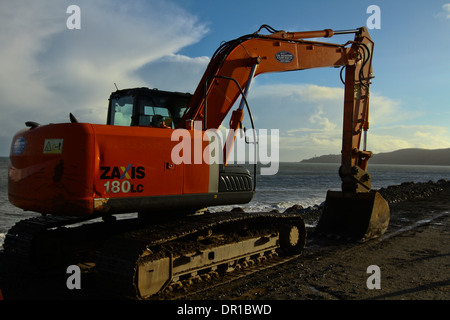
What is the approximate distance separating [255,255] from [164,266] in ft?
7.43

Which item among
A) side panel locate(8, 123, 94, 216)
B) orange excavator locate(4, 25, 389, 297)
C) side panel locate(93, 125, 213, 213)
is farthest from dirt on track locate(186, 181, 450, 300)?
side panel locate(8, 123, 94, 216)

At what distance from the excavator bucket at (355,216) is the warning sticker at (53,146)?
653cm

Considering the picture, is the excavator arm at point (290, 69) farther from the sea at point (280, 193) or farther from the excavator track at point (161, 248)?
the sea at point (280, 193)

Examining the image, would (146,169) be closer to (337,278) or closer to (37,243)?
(37,243)

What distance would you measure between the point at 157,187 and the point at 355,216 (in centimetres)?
555

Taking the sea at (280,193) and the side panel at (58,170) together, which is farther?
the sea at (280,193)

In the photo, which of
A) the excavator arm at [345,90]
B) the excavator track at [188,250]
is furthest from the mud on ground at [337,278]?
the excavator arm at [345,90]

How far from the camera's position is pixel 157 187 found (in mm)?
5324

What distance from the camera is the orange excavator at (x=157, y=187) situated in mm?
4816

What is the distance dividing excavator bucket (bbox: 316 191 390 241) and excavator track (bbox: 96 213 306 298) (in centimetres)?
207

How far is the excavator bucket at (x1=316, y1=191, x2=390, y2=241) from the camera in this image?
8.95m

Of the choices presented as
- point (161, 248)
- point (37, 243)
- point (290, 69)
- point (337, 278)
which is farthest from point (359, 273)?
point (37, 243)

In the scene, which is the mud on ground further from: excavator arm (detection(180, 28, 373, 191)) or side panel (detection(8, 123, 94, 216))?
excavator arm (detection(180, 28, 373, 191))
